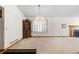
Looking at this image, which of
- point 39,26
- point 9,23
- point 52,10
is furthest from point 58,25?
point 9,23

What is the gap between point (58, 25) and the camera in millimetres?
8445

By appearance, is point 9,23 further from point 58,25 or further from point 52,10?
point 58,25

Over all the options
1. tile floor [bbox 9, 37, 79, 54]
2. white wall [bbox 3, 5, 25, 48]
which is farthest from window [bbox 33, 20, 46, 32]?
white wall [bbox 3, 5, 25, 48]

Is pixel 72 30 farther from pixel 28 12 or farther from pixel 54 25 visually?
pixel 28 12

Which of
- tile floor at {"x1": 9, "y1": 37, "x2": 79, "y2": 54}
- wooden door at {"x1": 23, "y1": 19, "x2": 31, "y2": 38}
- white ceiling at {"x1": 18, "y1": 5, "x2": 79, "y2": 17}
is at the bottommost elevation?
tile floor at {"x1": 9, "y1": 37, "x2": 79, "y2": 54}

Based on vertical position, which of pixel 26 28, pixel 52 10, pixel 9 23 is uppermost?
pixel 52 10

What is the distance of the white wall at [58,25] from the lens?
805cm

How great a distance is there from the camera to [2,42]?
15.5ft

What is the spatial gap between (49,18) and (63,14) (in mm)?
983

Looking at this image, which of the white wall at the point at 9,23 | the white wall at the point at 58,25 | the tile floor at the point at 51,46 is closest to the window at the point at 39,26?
the white wall at the point at 58,25

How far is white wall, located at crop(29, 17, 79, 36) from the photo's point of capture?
26.4 feet

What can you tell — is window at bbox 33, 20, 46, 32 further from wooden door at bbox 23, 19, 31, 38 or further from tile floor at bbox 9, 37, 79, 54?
tile floor at bbox 9, 37, 79, 54

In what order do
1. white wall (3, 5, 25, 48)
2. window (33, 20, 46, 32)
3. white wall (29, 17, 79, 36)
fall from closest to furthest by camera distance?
white wall (3, 5, 25, 48)
window (33, 20, 46, 32)
white wall (29, 17, 79, 36)
